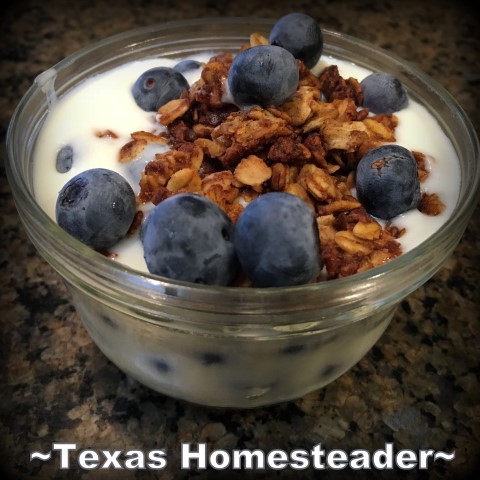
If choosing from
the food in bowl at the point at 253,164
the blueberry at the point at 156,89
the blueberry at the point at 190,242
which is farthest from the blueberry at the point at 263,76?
the blueberry at the point at 190,242

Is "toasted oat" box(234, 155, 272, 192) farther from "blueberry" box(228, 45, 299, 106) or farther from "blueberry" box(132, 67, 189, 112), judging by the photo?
"blueberry" box(132, 67, 189, 112)

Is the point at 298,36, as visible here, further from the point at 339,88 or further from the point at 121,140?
the point at 121,140

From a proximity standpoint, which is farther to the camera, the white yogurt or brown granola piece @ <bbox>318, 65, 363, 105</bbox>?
brown granola piece @ <bbox>318, 65, 363, 105</bbox>

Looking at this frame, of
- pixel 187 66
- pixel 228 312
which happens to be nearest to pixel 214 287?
pixel 228 312

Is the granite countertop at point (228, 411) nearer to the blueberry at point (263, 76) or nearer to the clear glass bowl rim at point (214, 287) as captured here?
the clear glass bowl rim at point (214, 287)

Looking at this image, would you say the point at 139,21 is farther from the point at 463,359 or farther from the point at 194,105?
the point at 463,359

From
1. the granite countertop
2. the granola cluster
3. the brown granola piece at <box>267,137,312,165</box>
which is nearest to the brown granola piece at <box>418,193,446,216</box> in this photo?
the granola cluster

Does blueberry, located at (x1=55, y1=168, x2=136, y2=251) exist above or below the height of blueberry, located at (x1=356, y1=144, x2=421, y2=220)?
below

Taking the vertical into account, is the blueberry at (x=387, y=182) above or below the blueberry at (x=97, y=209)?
above
